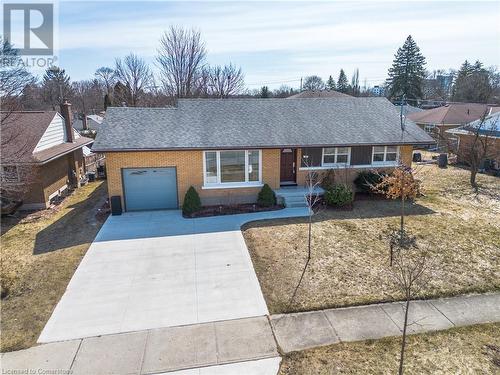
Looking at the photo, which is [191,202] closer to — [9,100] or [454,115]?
[9,100]

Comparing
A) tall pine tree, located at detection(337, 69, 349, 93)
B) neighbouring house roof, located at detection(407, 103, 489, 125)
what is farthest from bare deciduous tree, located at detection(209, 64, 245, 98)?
tall pine tree, located at detection(337, 69, 349, 93)

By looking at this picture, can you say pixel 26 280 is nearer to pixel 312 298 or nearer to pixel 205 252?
pixel 205 252

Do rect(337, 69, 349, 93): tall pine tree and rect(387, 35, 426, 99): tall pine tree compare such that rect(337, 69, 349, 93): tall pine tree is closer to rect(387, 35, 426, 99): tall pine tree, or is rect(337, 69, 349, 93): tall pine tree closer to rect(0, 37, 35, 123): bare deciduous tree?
rect(387, 35, 426, 99): tall pine tree

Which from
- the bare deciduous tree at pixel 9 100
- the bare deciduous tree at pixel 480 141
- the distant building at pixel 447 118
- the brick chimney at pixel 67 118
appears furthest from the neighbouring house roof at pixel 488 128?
the brick chimney at pixel 67 118

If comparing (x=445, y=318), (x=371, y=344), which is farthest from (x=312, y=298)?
(x=445, y=318)

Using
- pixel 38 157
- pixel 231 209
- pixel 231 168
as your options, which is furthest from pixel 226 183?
pixel 38 157

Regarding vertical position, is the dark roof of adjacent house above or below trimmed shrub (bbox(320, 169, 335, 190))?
above

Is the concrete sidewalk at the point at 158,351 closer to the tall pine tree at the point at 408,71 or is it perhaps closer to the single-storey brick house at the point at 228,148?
the single-storey brick house at the point at 228,148
